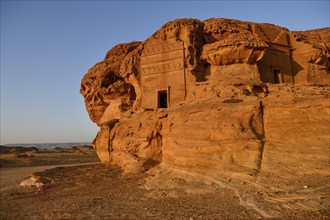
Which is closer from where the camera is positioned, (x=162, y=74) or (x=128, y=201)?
(x=128, y=201)

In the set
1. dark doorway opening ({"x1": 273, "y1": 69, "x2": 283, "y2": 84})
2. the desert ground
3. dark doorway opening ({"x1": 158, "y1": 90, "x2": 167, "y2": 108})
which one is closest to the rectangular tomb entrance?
dark doorway opening ({"x1": 158, "y1": 90, "x2": 167, "y2": 108})

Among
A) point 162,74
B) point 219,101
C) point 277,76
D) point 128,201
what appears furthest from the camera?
point 277,76

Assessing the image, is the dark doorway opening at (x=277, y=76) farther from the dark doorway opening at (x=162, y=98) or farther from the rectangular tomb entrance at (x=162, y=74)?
the dark doorway opening at (x=162, y=98)

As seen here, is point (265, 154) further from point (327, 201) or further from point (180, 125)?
point (180, 125)

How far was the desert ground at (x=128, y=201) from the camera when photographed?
593cm

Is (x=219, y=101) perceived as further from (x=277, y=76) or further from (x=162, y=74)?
(x=277, y=76)

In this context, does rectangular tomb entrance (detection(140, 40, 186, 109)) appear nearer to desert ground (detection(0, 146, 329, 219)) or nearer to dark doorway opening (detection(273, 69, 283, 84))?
desert ground (detection(0, 146, 329, 219))

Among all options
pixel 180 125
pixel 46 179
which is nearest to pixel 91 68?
pixel 46 179

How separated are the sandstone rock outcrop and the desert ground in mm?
1021

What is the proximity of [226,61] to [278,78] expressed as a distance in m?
3.36

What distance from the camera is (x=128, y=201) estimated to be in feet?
24.6

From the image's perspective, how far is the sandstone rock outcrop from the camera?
28.6 ft

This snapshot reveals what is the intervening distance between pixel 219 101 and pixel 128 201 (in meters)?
5.18

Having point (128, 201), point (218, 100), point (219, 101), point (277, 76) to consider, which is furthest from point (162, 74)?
point (128, 201)
